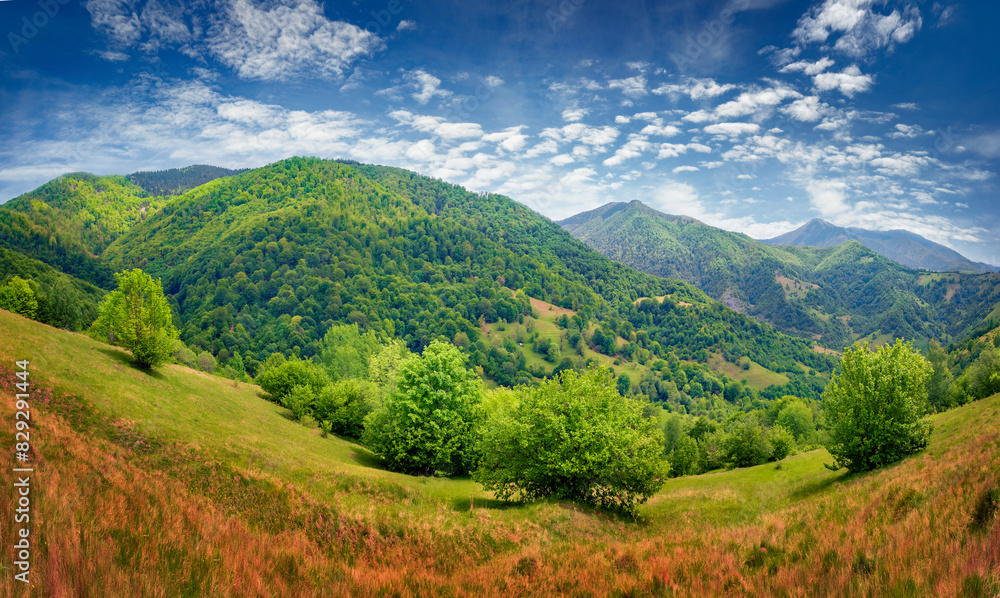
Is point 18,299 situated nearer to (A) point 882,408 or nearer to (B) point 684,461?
(A) point 882,408

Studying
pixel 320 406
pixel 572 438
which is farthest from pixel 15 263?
pixel 572 438

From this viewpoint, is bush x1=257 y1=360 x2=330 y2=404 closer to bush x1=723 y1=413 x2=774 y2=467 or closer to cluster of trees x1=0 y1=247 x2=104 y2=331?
cluster of trees x1=0 y1=247 x2=104 y2=331

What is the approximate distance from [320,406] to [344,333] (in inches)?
3447

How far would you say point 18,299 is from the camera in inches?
2146

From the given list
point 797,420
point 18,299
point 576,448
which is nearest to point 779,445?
point 797,420

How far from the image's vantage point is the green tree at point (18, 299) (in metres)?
52.8

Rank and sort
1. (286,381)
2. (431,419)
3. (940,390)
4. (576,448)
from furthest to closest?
(940,390) → (286,381) → (431,419) → (576,448)

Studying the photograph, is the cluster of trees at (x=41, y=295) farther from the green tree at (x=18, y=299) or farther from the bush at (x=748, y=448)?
the bush at (x=748, y=448)

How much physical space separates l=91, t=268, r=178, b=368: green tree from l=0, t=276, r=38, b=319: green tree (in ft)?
108

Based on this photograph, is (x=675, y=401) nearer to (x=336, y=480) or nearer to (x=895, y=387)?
(x=895, y=387)

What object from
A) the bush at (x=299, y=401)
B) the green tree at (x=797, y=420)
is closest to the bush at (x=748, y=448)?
the green tree at (x=797, y=420)

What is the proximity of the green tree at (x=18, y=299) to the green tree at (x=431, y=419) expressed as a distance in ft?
173

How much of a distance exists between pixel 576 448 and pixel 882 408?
21.7m

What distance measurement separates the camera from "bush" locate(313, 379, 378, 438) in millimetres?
50250
